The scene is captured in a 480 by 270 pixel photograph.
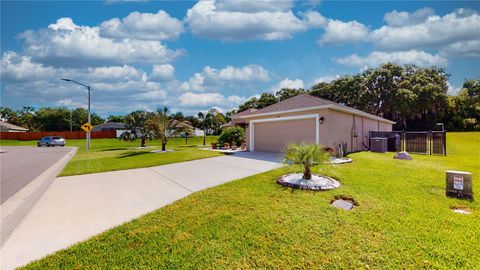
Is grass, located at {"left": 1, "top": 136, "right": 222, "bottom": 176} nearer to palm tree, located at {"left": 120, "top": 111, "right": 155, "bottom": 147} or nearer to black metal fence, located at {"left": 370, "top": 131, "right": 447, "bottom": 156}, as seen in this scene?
palm tree, located at {"left": 120, "top": 111, "right": 155, "bottom": 147}

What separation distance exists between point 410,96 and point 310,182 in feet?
Result: 100

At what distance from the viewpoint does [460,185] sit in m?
5.51

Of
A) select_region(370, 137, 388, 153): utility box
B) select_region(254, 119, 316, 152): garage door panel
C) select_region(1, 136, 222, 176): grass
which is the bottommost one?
select_region(1, 136, 222, 176): grass

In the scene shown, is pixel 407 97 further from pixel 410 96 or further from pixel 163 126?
pixel 163 126

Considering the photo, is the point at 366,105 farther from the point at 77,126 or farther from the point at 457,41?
the point at 77,126

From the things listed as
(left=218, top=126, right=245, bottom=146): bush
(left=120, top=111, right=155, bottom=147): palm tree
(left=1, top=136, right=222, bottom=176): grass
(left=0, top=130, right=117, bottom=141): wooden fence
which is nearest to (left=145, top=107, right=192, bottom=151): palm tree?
(left=1, top=136, right=222, bottom=176): grass

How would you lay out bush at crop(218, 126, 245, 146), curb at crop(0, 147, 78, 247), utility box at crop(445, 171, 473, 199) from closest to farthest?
curb at crop(0, 147, 78, 247) < utility box at crop(445, 171, 473, 199) < bush at crop(218, 126, 245, 146)

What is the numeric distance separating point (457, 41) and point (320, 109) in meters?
11.7

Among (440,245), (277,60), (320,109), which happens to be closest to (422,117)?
(277,60)

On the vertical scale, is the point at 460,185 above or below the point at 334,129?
below

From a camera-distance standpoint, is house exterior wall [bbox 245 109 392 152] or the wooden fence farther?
the wooden fence

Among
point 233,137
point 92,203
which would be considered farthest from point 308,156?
point 233,137

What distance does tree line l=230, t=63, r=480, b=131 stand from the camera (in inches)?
1182

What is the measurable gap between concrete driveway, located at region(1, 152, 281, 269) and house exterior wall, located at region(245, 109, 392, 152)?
5.50 meters
